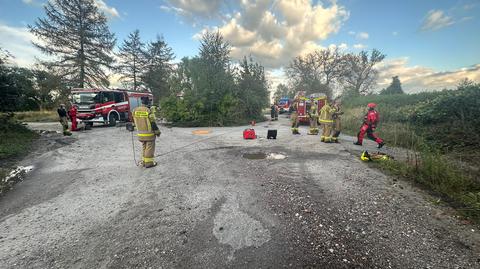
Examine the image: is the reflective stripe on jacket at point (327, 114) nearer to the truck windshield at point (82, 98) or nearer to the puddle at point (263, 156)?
the puddle at point (263, 156)

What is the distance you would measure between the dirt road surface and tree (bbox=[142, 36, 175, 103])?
3216 centimetres

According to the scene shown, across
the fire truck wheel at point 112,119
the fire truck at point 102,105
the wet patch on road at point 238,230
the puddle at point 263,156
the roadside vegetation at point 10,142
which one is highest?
the fire truck at point 102,105

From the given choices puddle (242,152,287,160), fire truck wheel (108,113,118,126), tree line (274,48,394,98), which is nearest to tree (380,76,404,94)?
tree line (274,48,394,98)

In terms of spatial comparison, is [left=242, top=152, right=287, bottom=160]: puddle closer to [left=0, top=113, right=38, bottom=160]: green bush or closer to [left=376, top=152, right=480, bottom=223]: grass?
[left=376, top=152, right=480, bottom=223]: grass

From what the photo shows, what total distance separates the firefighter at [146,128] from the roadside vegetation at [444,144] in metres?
6.48

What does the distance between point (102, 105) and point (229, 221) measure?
1525cm

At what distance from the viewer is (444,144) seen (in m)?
7.49

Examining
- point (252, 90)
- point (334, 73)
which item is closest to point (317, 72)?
point (334, 73)

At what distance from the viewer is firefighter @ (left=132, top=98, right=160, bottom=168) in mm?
5789

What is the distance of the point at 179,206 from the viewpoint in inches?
146

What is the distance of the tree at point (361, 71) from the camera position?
3994cm

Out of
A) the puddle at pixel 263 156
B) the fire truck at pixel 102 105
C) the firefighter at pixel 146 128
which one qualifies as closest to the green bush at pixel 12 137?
the fire truck at pixel 102 105

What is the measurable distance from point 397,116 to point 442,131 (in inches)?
159

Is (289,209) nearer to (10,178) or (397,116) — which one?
(10,178)
